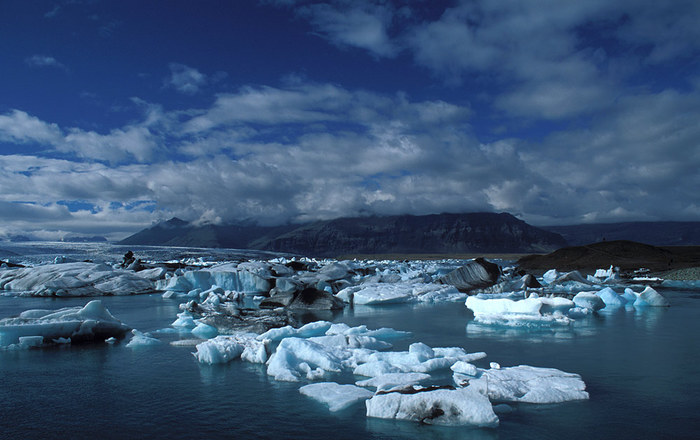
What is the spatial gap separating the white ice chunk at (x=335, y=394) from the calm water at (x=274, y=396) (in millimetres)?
98

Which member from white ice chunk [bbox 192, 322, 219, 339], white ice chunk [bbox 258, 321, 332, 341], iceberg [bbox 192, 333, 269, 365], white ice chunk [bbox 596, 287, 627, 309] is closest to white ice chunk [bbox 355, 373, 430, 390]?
iceberg [bbox 192, 333, 269, 365]

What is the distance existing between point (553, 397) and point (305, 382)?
3011 millimetres

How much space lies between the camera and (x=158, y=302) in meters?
18.5

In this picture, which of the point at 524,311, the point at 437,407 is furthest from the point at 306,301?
the point at 437,407

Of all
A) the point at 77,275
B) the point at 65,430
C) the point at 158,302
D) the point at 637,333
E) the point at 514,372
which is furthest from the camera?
the point at 77,275

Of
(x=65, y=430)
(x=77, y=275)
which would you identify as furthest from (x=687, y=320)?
(x=77, y=275)

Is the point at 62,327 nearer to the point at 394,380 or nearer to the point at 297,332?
the point at 297,332

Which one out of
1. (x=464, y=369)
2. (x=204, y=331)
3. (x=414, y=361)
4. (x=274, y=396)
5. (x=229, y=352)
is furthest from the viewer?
(x=204, y=331)

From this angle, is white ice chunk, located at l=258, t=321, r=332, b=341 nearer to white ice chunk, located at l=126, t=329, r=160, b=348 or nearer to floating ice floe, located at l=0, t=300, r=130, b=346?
white ice chunk, located at l=126, t=329, r=160, b=348

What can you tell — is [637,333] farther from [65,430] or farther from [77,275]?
[77,275]

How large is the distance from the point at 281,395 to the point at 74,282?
19.9 metres

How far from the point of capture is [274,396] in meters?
5.45

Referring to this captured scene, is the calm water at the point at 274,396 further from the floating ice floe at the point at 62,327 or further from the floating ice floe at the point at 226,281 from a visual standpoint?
the floating ice floe at the point at 226,281

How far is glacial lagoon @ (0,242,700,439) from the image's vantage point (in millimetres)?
4363
